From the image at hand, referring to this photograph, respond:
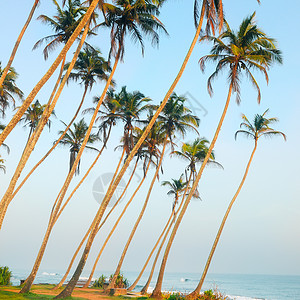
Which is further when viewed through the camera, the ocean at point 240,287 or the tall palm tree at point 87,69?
the ocean at point 240,287

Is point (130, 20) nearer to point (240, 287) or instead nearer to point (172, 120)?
point (172, 120)

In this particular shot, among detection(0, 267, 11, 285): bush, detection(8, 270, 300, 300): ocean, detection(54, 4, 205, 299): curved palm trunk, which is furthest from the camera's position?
detection(8, 270, 300, 300): ocean

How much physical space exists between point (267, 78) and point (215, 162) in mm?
11666

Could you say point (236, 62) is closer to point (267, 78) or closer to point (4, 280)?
point (267, 78)

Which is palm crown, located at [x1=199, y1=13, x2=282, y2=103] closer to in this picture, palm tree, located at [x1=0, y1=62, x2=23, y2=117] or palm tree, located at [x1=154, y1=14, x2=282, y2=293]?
palm tree, located at [x1=154, y1=14, x2=282, y2=293]

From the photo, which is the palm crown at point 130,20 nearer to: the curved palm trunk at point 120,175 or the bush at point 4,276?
the curved palm trunk at point 120,175

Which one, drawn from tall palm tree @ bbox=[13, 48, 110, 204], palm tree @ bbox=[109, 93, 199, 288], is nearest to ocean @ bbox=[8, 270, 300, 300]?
palm tree @ bbox=[109, 93, 199, 288]

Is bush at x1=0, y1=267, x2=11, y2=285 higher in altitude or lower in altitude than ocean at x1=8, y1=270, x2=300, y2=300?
higher

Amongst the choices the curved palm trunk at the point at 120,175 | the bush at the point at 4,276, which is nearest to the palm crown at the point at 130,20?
the curved palm trunk at the point at 120,175

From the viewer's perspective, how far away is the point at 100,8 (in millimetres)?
17312

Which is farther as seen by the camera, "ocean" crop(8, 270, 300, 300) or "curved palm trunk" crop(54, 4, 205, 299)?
"ocean" crop(8, 270, 300, 300)

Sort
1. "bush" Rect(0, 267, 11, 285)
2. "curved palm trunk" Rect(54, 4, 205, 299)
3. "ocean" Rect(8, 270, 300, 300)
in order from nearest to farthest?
"curved palm trunk" Rect(54, 4, 205, 299) < "bush" Rect(0, 267, 11, 285) < "ocean" Rect(8, 270, 300, 300)

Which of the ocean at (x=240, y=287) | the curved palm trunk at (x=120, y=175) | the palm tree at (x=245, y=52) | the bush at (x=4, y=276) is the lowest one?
the ocean at (x=240, y=287)

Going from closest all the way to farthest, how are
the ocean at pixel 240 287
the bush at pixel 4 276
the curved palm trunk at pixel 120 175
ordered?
the curved palm trunk at pixel 120 175, the bush at pixel 4 276, the ocean at pixel 240 287
